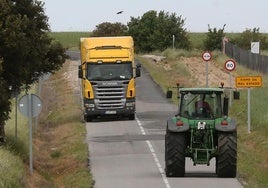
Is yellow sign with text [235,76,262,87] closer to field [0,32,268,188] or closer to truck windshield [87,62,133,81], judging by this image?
field [0,32,268,188]

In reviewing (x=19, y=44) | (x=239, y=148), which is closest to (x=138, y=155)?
(x=239, y=148)

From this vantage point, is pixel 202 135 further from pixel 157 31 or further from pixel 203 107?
pixel 157 31

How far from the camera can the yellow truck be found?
36.5 m

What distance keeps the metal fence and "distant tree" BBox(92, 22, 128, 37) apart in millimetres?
18971

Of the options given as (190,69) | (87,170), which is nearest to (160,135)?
(87,170)

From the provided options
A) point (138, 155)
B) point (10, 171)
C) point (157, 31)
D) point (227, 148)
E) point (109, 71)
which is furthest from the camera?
point (157, 31)

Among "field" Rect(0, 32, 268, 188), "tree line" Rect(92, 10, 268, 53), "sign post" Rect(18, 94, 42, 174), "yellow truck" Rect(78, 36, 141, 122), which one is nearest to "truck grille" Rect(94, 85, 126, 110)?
"yellow truck" Rect(78, 36, 141, 122)

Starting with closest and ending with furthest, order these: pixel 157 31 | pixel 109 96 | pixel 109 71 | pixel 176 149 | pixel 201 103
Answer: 1. pixel 176 149
2. pixel 201 103
3. pixel 109 71
4. pixel 109 96
5. pixel 157 31

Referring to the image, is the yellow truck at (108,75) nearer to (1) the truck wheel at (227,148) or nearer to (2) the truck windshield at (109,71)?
(2) the truck windshield at (109,71)

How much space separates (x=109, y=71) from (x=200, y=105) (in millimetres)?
15664

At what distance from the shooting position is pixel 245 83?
3269cm

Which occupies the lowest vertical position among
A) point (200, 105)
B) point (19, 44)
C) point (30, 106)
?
point (30, 106)

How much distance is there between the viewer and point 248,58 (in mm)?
71188

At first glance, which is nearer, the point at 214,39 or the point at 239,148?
the point at 239,148
